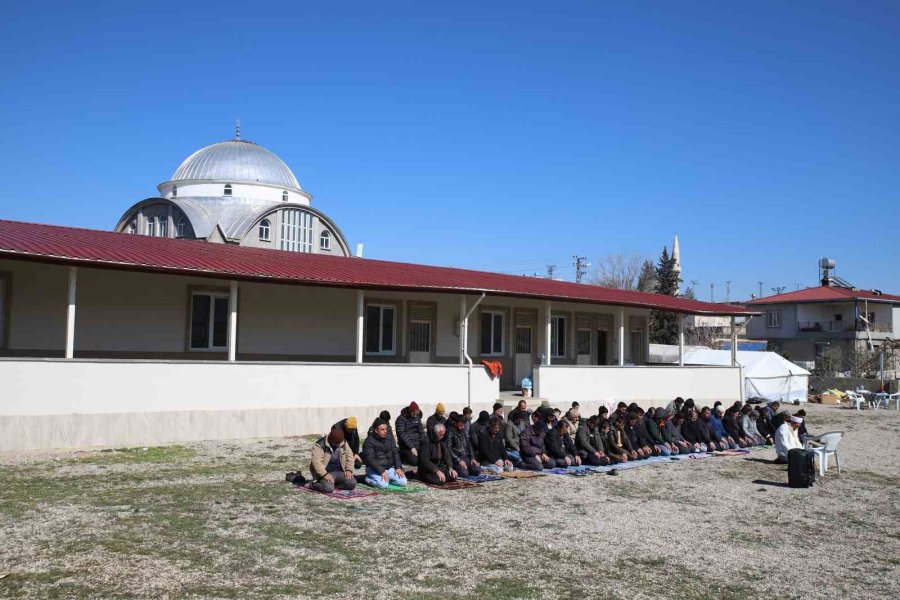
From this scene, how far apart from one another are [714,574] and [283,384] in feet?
34.8

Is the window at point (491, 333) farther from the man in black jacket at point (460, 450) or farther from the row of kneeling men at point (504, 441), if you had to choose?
the man in black jacket at point (460, 450)

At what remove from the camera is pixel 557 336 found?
2561 centimetres

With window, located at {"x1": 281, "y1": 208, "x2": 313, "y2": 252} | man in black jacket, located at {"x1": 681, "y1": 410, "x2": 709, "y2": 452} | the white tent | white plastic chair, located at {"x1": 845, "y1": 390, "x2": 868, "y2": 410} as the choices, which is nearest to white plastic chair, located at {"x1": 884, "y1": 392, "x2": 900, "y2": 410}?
white plastic chair, located at {"x1": 845, "y1": 390, "x2": 868, "y2": 410}

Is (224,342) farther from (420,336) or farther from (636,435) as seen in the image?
(636,435)

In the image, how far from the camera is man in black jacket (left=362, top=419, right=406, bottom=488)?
1134 centimetres

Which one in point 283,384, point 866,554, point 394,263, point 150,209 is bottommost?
point 866,554

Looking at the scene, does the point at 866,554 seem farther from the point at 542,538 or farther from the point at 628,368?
the point at 628,368

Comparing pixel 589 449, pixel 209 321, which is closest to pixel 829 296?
pixel 589 449

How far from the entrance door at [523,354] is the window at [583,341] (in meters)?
2.26

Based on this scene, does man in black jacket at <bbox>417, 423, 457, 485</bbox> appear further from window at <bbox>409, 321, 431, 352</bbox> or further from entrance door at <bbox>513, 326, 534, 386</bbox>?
entrance door at <bbox>513, 326, 534, 386</bbox>

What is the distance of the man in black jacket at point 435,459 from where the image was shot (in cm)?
1180

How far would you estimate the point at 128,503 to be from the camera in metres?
9.41

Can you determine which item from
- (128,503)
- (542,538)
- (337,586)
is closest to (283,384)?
(128,503)

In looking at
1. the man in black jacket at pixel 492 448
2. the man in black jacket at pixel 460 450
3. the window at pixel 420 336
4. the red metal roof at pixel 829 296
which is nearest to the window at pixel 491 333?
the window at pixel 420 336
